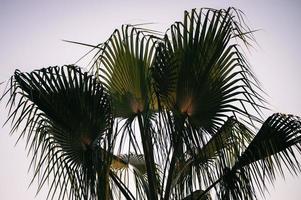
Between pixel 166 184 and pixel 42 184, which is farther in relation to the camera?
pixel 166 184

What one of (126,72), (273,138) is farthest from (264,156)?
(126,72)

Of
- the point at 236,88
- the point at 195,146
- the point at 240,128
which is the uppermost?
the point at 236,88

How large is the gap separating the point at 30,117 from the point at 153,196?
4.03 ft

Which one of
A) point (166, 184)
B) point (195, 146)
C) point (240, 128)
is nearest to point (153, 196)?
point (166, 184)

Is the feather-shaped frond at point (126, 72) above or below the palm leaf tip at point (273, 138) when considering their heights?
above

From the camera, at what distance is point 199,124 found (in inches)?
133

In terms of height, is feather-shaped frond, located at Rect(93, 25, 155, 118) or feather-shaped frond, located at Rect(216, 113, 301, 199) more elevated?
feather-shaped frond, located at Rect(93, 25, 155, 118)

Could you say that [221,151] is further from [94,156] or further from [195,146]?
[94,156]

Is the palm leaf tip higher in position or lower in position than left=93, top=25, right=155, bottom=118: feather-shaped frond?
lower

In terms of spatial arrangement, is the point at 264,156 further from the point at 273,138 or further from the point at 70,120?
the point at 70,120

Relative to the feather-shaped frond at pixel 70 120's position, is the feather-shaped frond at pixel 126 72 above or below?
above

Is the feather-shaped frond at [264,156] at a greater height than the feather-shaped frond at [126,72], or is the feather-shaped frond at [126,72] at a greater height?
the feather-shaped frond at [126,72]

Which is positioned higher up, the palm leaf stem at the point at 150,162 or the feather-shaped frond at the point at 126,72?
the feather-shaped frond at the point at 126,72

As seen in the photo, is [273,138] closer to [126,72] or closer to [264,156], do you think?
[264,156]
